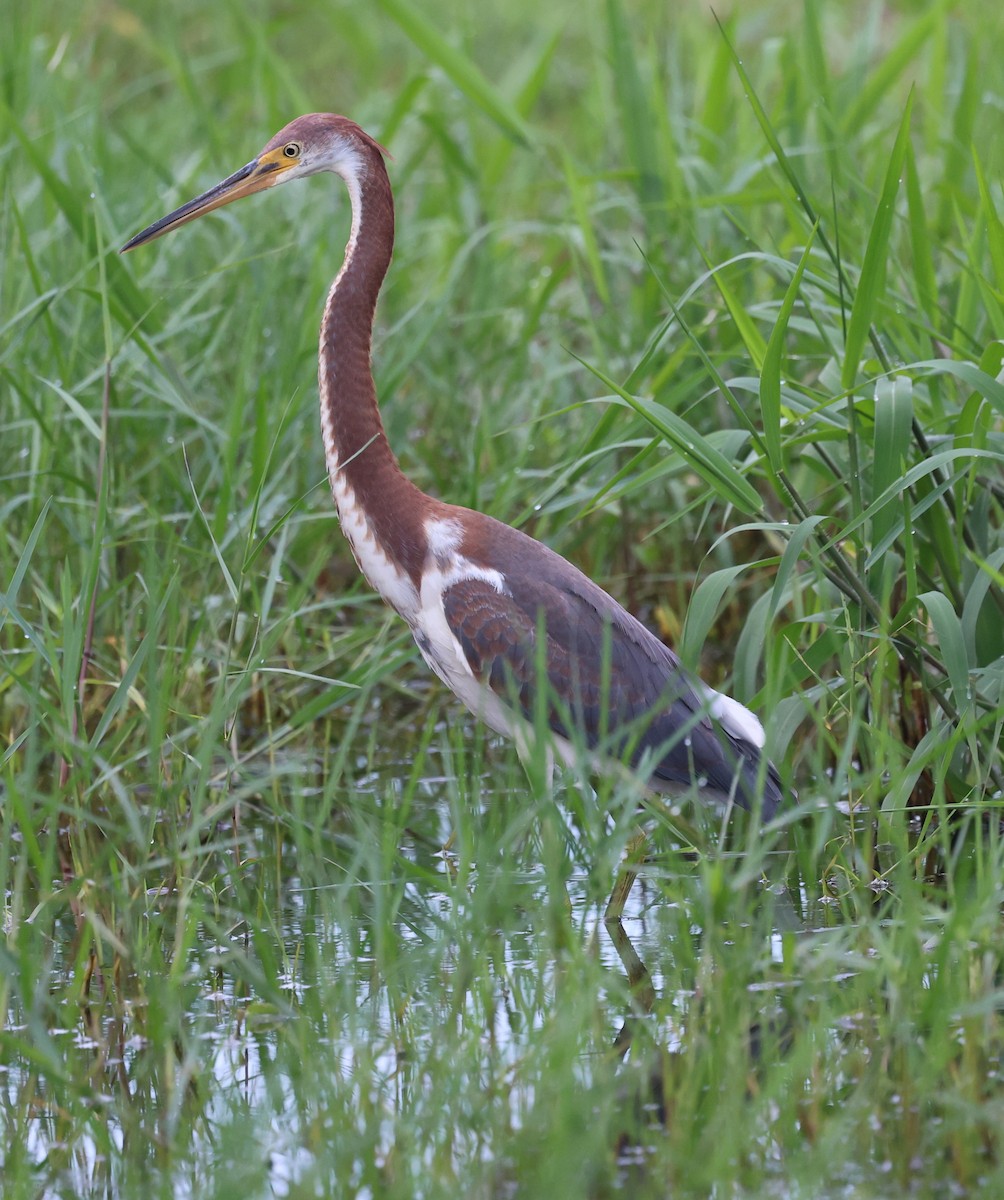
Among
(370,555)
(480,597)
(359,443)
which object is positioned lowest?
(480,597)

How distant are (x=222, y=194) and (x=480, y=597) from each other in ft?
3.55

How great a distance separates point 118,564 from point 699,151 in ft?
7.52

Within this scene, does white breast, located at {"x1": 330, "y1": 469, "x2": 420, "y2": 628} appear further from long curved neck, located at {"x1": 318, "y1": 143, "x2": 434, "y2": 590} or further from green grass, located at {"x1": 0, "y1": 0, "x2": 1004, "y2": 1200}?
green grass, located at {"x1": 0, "y1": 0, "x2": 1004, "y2": 1200}

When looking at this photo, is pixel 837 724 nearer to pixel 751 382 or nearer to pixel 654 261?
pixel 751 382

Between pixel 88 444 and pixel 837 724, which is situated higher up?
pixel 88 444

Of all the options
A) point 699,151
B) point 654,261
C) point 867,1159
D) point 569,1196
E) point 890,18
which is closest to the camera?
point 569,1196

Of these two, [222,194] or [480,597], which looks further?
[222,194]

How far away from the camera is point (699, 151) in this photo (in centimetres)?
534

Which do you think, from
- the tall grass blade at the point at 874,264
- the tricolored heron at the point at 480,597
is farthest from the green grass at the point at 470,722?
the tricolored heron at the point at 480,597

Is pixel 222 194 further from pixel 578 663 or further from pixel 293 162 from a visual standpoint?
pixel 578 663

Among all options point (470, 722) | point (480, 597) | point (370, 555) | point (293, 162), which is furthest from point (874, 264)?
point (470, 722)

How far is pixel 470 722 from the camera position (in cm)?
451

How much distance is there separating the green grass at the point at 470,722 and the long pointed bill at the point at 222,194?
0.17m

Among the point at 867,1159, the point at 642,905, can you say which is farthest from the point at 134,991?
the point at 867,1159
